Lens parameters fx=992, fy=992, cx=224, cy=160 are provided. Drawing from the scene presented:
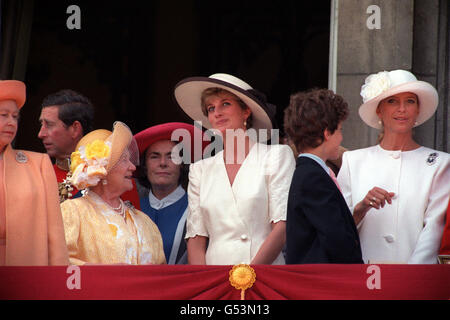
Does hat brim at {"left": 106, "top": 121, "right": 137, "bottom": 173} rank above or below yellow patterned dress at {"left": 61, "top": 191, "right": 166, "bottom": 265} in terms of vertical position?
above

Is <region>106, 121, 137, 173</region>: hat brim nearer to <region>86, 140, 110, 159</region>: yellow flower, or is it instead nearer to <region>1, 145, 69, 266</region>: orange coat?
<region>86, 140, 110, 159</region>: yellow flower

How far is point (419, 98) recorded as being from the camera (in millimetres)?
5684

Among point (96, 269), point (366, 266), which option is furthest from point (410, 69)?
point (96, 269)

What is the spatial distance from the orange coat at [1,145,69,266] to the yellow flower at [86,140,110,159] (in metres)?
0.33

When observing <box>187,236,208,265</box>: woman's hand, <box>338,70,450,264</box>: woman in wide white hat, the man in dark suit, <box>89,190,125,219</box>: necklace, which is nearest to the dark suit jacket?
the man in dark suit

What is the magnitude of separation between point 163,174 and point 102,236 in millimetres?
985

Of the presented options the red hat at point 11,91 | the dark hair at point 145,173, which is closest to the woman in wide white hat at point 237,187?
the dark hair at point 145,173

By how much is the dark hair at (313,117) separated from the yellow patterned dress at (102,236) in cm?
97

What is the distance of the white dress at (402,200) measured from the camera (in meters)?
5.35

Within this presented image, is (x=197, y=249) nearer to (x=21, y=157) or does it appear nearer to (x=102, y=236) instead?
(x=102, y=236)

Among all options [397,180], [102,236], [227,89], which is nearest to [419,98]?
[397,180]

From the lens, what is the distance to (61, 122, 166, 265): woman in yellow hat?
5.13 m
